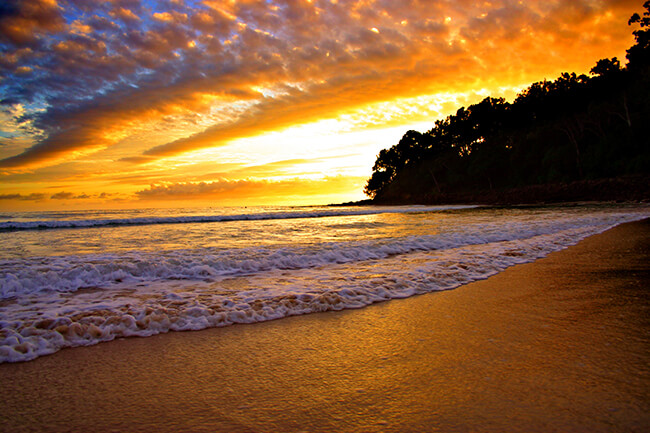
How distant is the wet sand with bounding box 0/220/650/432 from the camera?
1.64m

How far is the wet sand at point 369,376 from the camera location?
164 centimetres

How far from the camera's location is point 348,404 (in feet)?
5.79

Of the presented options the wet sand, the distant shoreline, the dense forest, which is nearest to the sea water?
the wet sand

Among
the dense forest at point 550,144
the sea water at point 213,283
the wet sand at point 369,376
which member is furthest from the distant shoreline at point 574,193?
the wet sand at point 369,376

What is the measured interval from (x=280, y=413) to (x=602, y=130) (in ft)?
158

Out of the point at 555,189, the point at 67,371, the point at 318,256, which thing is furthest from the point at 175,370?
the point at 555,189

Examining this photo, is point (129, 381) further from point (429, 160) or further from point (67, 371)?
point (429, 160)

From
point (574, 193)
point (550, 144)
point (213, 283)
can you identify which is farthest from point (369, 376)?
point (550, 144)

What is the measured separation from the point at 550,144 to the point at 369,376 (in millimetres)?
53656

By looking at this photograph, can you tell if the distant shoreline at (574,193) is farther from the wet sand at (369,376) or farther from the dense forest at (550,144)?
the wet sand at (369,376)

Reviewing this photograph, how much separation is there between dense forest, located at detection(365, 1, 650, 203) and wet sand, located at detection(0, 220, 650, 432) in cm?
3281

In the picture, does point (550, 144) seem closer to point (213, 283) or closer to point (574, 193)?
point (574, 193)

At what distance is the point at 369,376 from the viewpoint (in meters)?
2.06

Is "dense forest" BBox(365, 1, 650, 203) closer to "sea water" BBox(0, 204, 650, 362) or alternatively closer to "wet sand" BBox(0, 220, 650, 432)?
"sea water" BBox(0, 204, 650, 362)
